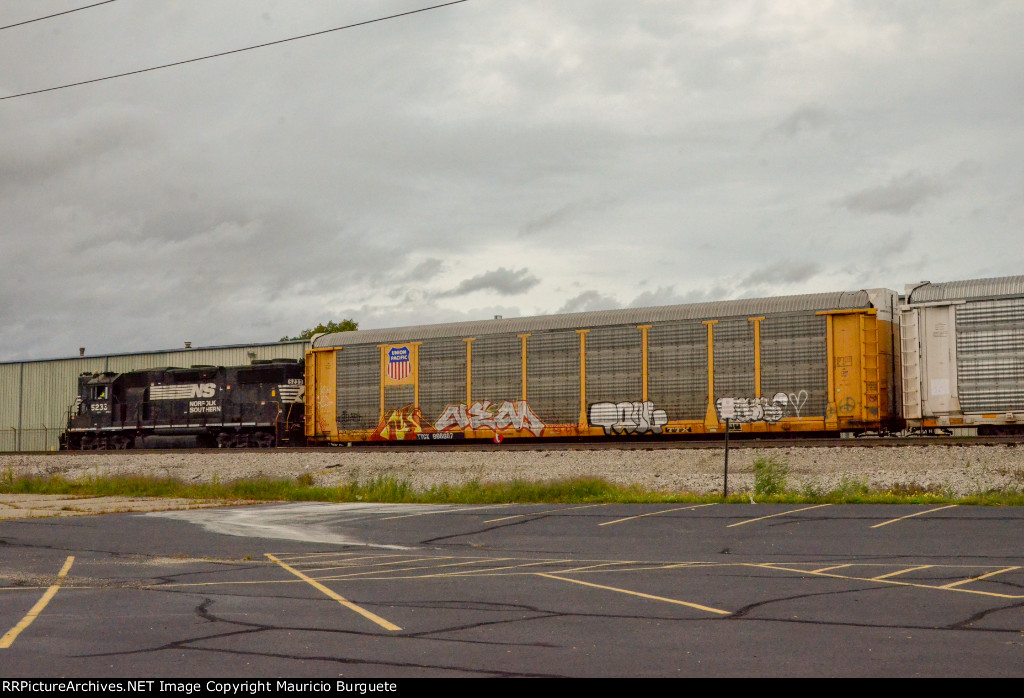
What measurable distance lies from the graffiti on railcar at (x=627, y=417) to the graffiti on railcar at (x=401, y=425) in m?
6.13

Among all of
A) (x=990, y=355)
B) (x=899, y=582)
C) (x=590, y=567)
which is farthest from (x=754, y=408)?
(x=899, y=582)

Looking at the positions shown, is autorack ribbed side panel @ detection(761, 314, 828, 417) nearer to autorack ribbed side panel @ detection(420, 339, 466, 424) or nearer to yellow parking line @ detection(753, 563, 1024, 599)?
autorack ribbed side panel @ detection(420, 339, 466, 424)

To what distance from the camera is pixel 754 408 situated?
88.7 feet

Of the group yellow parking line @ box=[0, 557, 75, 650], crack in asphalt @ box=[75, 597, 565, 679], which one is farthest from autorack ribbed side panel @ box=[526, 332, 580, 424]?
crack in asphalt @ box=[75, 597, 565, 679]

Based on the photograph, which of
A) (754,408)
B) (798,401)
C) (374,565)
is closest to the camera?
(374,565)

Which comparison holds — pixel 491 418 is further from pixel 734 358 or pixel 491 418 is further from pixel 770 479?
pixel 770 479

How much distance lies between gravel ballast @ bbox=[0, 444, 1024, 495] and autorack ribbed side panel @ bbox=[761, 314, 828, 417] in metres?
2.43

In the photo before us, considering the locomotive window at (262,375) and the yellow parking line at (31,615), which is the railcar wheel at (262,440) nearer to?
the locomotive window at (262,375)

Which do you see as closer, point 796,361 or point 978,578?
point 978,578

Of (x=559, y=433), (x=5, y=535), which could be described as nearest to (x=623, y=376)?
(x=559, y=433)

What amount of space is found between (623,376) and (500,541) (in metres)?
14.2

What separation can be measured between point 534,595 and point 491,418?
21.2 meters

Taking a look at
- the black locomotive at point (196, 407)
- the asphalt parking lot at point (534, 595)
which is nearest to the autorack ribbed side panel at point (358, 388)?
the black locomotive at point (196, 407)

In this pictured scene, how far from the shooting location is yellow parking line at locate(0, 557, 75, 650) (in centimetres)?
748
